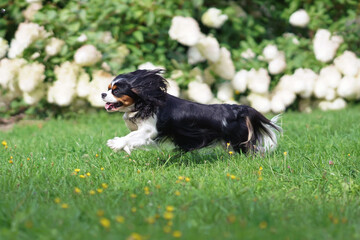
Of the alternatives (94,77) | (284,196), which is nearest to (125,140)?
(284,196)

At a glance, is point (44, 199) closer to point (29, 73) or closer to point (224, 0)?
point (29, 73)

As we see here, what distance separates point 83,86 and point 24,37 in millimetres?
968

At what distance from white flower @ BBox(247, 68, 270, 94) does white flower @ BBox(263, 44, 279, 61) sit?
250mm

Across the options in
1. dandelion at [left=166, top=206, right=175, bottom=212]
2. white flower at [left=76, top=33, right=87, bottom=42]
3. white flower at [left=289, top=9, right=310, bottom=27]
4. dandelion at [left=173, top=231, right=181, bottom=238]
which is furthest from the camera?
white flower at [left=289, top=9, right=310, bottom=27]

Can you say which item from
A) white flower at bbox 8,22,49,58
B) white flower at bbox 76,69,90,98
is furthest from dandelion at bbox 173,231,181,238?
white flower at bbox 8,22,49,58

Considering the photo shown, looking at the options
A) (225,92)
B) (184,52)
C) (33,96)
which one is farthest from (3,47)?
(225,92)

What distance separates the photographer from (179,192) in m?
2.82

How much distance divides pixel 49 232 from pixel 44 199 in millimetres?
752

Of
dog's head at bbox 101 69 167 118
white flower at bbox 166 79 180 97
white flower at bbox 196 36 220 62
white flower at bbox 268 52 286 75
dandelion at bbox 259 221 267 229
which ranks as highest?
dandelion at bbox 259 221 267 229

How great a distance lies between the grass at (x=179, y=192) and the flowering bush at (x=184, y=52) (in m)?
1.66

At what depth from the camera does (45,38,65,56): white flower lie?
6223 millimetres

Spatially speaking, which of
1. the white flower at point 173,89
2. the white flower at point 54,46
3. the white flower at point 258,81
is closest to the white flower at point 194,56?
the white flower at point 173,89

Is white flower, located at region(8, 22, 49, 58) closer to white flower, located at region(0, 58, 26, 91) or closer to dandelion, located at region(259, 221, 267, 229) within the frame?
white flower, located at region(0, 58, 26, 91)

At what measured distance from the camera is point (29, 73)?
20.2ft
